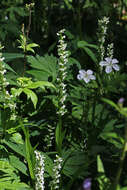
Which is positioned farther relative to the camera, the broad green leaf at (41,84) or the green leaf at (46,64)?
the green leaf at (46,64)

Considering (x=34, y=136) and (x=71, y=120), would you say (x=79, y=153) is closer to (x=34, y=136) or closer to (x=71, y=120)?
(x=71, y=120)

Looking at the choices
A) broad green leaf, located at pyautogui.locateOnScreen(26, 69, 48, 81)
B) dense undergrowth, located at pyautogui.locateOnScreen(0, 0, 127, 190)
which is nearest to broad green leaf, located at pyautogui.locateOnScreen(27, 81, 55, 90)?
dense undergrowth, located at pyautogui.locateOnScreen(0, 0, 127, 190)

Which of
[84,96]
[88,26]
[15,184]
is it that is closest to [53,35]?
[88,26]

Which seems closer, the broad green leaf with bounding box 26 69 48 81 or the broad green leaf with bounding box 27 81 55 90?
the broad green leaf with bounding box 27 81 55 90

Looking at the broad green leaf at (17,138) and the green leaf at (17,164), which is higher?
the broad green leaf at (17,138)

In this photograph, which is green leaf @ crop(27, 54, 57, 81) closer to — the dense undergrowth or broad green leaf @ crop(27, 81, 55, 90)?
the dense undergrowth

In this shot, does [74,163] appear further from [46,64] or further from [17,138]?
[46,64]

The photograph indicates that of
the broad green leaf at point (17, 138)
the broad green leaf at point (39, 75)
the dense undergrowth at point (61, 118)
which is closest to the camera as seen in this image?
the dense undergrowth at point (61, 118)

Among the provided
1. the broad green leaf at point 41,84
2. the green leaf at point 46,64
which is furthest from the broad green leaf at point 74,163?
the green leaf at point 46,64

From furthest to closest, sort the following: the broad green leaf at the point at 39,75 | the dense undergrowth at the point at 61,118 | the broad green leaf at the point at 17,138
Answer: the broad green leaf at the point at 39,75 → the broad green leaf at the point at 17,138 → the dense undergrowth at the point at 61,118

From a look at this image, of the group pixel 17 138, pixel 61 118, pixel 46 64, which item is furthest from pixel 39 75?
pixel 17 138

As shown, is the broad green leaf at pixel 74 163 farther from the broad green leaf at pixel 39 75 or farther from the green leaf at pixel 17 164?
the broad green leaf at pixel 39 75

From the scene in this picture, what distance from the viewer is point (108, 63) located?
6.26 ft

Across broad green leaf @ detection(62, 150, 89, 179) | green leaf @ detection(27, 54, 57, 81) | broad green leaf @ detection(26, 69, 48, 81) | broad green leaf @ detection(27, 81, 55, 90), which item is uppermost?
green leaf @ detection(27, 54, 57, 81)
